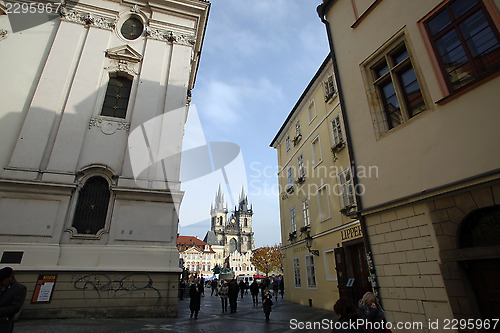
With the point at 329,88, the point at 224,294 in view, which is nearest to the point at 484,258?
the point at 224,294

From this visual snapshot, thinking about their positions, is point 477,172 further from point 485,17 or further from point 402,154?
point 485,17

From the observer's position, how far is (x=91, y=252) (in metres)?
9.82

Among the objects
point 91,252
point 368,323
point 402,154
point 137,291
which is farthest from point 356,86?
point 91,252

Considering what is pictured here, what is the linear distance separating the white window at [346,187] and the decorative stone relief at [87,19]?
582 inches

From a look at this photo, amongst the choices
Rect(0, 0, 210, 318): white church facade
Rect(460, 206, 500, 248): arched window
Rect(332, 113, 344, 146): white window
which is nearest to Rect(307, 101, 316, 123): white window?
Rect(332, 113, 344, 146): white window

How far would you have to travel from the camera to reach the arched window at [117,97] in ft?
41.8

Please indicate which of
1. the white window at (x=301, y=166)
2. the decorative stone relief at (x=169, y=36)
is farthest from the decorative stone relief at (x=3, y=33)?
the white window at (x=301, y=166)

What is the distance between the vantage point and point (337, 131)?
14133 millimetres

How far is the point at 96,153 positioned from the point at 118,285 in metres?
5.83

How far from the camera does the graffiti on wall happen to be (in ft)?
30.6

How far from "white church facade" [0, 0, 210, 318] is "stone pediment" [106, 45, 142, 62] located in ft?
0.17

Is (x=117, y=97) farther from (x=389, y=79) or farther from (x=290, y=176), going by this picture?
(x=290, y=176)

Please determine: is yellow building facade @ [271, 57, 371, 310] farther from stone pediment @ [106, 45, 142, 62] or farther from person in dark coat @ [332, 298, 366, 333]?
stone pediment @ [106, 45, 142, 62]

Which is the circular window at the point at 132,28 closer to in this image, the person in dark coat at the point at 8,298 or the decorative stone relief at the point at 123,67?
the decorative stone relief at the point at 123,67
